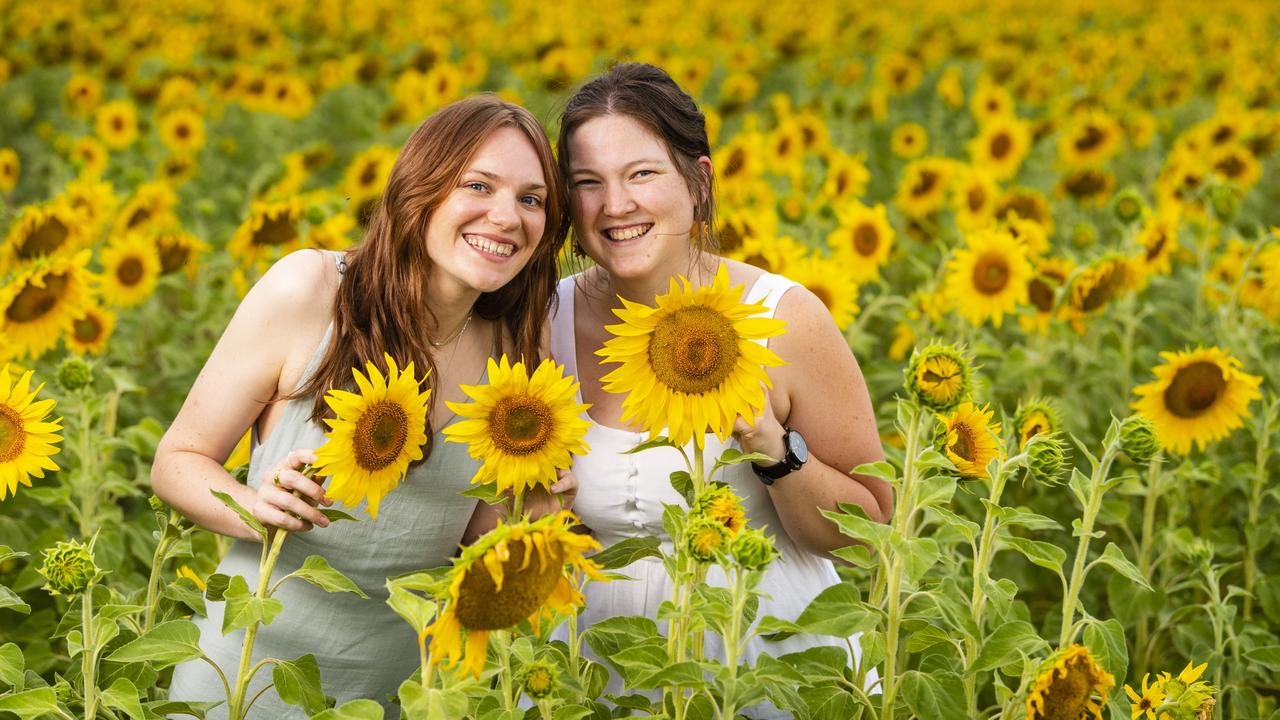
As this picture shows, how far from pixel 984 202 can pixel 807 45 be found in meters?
4.95

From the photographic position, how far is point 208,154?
6.66 metres

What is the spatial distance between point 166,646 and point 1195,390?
2218 mm

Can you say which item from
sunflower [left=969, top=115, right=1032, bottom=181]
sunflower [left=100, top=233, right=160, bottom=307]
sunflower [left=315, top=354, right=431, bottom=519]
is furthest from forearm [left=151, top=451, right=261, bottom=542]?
sunflower [left=969, top=115, right=1032, bottom=181]

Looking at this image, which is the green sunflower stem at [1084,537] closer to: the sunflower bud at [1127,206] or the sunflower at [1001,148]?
the sunflower bud at [1127,206]

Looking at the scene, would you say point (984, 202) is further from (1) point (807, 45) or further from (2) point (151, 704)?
(1) point (807, 45)

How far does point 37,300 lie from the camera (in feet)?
9.29

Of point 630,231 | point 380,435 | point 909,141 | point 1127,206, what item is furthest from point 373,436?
point 909,141

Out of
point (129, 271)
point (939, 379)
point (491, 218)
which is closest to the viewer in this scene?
point (939, 379)

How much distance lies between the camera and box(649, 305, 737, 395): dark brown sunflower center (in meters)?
1.60

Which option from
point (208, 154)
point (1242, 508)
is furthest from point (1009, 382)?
point (208, 154)

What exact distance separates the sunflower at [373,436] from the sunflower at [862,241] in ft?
8.73

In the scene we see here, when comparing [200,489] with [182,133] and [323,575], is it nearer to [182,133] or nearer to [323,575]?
[323,575]

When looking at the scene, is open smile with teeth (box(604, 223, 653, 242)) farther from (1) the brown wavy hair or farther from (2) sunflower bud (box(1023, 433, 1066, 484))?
(2) sunflower bud (box(1023, 433, 1066, 484))

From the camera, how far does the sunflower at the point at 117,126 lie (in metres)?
5.84
